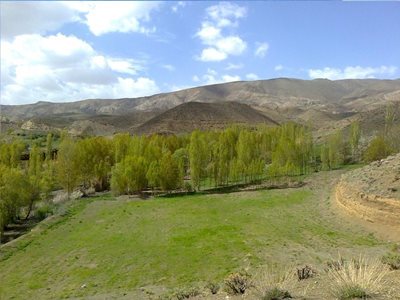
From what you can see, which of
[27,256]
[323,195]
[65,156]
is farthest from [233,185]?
[27,256]

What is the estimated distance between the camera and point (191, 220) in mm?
32969

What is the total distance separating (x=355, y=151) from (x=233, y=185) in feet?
98.3

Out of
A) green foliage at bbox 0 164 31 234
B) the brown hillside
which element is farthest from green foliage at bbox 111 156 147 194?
the brown hillside

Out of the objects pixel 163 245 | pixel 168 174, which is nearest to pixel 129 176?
pixel 168 174

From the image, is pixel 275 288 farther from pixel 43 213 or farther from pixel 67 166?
pixel 67 166

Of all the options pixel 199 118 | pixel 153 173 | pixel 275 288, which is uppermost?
pixel 199 118

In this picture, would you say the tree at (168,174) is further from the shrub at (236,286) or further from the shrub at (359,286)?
the shrub at (359,286)

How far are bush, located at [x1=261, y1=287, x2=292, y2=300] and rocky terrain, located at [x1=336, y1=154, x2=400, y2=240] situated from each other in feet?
59.0

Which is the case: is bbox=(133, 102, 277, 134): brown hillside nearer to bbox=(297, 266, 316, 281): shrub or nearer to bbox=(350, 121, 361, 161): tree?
bbox=(350, 121, 361, 161): tree

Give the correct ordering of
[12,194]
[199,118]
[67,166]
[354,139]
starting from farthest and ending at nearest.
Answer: [199,118], [354,139], [67,166], [12,194]

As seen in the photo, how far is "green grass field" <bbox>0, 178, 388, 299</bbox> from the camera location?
20.2 meters

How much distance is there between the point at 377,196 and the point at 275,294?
70.0 ft


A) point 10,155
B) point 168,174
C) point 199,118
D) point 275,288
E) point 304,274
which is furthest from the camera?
point 199,118

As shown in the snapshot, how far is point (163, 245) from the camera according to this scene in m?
25.8
